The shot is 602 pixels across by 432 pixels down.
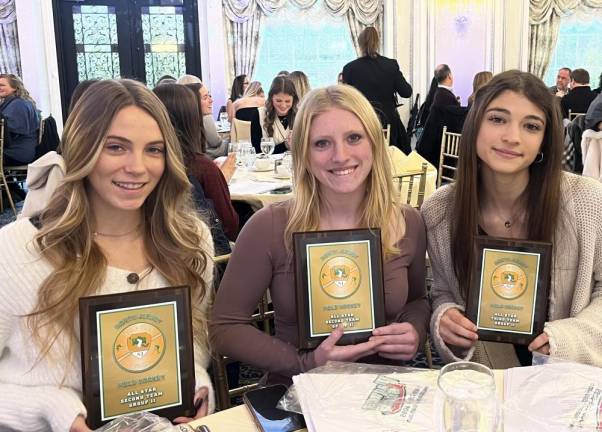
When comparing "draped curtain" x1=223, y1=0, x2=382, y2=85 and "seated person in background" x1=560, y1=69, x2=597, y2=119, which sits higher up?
"draped curtain" x1=223, y1=0, x2=382, y2=85

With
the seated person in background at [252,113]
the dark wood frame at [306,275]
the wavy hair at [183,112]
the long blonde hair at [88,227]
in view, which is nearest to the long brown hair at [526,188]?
the dark wood frame at [306,275]

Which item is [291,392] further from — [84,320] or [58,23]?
[58,23]

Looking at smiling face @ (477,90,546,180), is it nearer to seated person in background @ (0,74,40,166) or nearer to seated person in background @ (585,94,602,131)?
seated person in background @ (585,94,602,131)

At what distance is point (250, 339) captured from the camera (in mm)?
1696

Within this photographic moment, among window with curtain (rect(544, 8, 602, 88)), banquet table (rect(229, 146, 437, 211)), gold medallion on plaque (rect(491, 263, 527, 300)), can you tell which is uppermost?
window with curtain (rect(544, 8, 602, 88))

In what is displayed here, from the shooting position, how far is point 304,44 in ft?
32.0

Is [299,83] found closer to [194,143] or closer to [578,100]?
[194,143]

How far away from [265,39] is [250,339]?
845 centimetres

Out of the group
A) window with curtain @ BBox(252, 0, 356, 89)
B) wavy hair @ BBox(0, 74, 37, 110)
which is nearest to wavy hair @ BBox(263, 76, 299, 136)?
wavy hair @ BBox(0, 74, 37, 110)

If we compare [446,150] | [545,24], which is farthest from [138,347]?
[545,24]

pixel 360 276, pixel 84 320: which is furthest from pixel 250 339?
pixel 84 320

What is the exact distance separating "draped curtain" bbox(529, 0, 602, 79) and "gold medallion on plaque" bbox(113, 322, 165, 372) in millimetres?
9850

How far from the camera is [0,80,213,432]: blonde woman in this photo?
141 centimetres

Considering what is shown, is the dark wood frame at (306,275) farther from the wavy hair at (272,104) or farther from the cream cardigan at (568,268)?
the wavy hair at (272,104)
